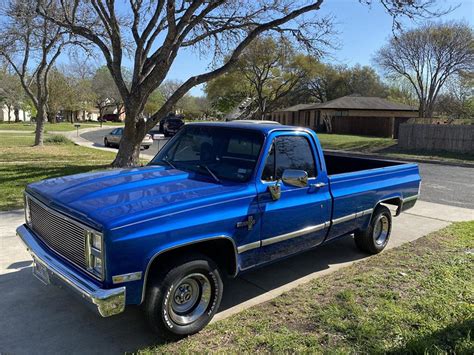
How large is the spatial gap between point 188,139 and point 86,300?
7.33ft

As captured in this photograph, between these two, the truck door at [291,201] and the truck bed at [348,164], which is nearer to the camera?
the truck door at [291,201]

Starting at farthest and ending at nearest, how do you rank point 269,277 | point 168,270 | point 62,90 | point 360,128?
point 62,90 < point 360,128 < point 269,277 < point 168,270

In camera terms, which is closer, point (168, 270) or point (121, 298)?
point (121, 298)

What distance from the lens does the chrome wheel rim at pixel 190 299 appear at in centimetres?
335

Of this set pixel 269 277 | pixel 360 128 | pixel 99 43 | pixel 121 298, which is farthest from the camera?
pixel 360 128

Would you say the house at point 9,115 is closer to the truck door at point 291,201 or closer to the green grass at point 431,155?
the green grass at point 431,155

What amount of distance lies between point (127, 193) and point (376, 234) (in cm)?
379

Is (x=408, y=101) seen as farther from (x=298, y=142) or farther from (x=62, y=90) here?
(x=298, y=142)

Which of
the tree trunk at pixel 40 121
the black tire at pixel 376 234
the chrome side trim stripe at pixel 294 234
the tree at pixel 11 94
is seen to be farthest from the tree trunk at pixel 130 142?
the tree at pixel 11 94

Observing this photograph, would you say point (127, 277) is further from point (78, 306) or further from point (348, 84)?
point (348, 84)

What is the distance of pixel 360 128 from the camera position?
133 feet

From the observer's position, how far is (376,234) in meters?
5.73

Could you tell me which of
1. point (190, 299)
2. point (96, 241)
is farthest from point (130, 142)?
point (96, 241)

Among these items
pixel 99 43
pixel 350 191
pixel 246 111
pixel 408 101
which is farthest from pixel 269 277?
pixel 408 101
